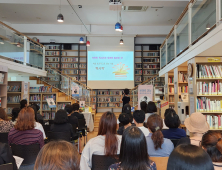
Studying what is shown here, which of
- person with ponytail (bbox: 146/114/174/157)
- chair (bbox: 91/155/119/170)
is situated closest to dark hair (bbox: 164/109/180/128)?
person with ponytail (bbox: 146/114/174/157)

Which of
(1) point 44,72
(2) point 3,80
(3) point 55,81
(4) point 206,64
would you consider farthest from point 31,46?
(4) point 206,64

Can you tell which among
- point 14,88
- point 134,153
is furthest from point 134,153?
point 14,88

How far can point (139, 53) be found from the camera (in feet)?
38.4

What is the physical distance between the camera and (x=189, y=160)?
834 millimetres

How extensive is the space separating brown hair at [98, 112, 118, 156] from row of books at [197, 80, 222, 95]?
3.07 m

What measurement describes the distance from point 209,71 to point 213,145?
10.8 feet

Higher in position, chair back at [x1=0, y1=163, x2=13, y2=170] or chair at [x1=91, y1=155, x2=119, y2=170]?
chair back at [x1=0, y1=163, x2=13, y2=170]

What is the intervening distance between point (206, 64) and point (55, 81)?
6736mm

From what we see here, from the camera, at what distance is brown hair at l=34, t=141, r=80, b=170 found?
0.92m

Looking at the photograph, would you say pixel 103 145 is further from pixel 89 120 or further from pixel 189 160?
pixel 89 120

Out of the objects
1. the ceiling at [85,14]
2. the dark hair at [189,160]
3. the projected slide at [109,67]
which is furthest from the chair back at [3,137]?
the projected slide at [109,67]

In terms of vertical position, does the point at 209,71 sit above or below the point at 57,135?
above

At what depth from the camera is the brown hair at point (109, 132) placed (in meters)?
1.94

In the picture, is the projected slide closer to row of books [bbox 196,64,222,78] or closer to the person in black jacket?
row of books [bbox 196,64,222,78]
